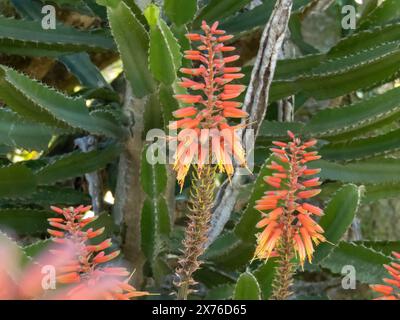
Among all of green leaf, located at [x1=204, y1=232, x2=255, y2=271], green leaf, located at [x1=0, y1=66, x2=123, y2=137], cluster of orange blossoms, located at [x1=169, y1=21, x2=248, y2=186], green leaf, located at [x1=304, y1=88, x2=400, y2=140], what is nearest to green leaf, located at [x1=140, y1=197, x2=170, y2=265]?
green leaf, located at [x1=204, y1=232, x2=255, y2=271]

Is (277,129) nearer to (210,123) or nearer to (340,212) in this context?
(340,212)

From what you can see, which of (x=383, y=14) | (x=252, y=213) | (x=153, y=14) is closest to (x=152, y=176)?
(x=252, y=213)

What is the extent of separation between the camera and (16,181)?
1839mm

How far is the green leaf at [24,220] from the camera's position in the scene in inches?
72.6

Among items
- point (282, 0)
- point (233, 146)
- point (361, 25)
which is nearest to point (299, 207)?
point (233, 146)

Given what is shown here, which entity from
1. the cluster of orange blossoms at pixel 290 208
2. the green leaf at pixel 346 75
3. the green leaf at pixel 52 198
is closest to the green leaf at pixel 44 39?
the green leaf at pixel 52 198

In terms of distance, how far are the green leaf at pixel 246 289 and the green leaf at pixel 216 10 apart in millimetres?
1049

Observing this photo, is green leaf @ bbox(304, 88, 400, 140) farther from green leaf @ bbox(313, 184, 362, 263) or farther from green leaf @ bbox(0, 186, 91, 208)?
green leaf @ bbox(0, 186, 91, 208)

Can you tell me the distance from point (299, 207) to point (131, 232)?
81cm

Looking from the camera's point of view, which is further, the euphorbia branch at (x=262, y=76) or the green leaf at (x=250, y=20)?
the green leaf at (x=250, y=20)

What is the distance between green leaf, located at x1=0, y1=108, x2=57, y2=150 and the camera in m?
1.75

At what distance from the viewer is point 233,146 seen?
1.08 meters

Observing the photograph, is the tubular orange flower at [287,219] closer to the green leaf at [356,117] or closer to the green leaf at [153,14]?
the green leaf at [153,14]
